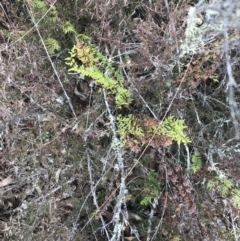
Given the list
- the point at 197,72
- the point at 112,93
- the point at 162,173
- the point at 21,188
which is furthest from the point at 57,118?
the point at 197,72

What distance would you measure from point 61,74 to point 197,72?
748 mm

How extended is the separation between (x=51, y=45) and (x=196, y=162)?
103 cm

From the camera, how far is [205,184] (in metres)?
2.32

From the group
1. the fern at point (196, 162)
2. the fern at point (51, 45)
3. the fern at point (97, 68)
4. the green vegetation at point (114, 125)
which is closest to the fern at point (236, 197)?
the green vegetation at point (114, 125)

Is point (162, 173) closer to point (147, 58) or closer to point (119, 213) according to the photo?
point (119, 213)

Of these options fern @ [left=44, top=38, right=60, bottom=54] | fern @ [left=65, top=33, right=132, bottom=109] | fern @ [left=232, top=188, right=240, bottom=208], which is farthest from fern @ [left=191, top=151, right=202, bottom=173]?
fern @ [left=44, top=38, right=60, bottom=54]

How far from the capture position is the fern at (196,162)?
225 centimetres

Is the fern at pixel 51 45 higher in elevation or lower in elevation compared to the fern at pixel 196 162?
higher

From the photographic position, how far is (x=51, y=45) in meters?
2.25

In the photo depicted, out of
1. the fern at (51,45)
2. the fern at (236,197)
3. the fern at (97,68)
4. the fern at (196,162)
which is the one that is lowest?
the fern at (236,197)

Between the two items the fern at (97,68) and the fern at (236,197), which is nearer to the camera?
the fern at (97,68)

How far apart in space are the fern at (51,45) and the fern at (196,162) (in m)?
0.97

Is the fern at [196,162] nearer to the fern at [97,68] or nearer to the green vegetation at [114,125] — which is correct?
the green vegetation at [114,125]

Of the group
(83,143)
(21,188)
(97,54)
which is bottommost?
(21,188)
